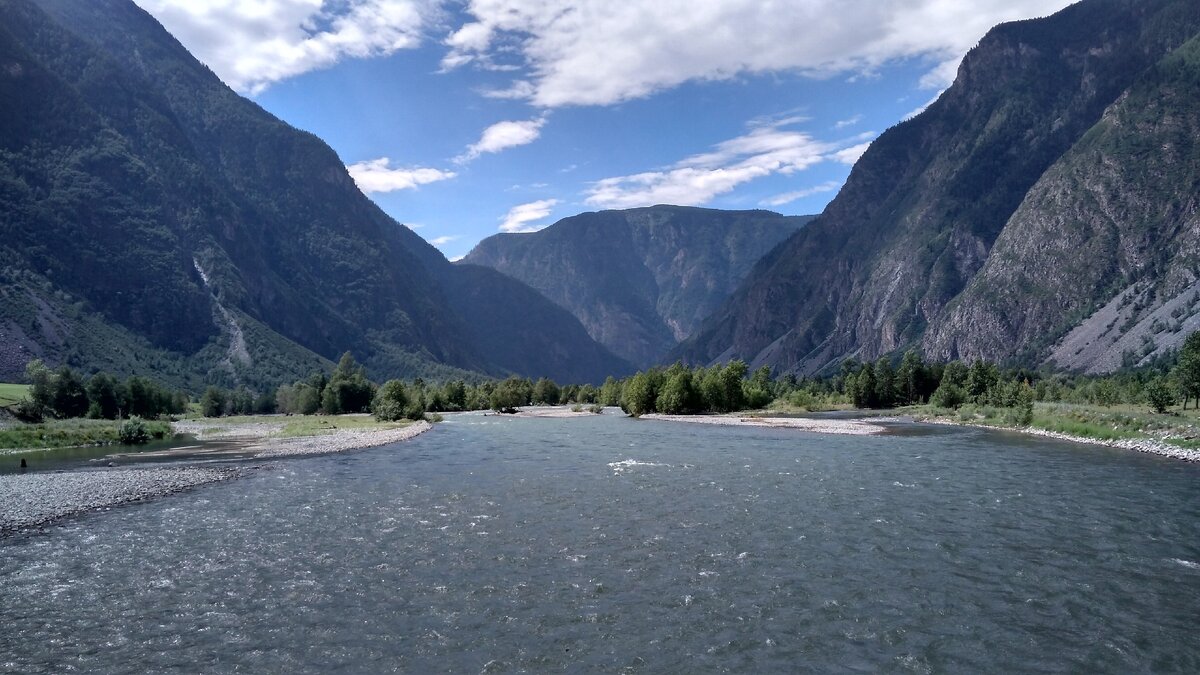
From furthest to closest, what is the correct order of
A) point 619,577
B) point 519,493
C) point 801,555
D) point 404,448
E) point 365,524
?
point 404,448 → point 519,493 → point 365,524 → point 801,555 → point 619,577

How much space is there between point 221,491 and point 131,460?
2612cm

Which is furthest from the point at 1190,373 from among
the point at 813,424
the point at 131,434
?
the point at 131,434

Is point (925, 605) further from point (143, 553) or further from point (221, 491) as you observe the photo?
point (221, 491)

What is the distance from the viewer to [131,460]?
202ft

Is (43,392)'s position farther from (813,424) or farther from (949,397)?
(949,397)

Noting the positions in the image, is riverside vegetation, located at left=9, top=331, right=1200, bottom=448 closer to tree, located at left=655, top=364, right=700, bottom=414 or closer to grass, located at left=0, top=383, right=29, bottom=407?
tree, located at left=655, top=364, right=700, bottom=414

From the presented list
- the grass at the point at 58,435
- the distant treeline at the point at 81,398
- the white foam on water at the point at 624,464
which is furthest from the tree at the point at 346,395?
the white foam on water at the point at 624,464

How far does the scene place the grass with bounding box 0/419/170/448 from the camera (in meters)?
74.4

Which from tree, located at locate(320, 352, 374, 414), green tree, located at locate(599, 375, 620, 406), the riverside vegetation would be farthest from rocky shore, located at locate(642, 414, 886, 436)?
tree, located at locate(320, 352, 374, 414)

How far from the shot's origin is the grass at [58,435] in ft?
244

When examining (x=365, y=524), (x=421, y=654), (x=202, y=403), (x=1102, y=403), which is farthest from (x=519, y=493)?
(x=202, y=403)

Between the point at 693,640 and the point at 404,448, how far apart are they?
185 ft

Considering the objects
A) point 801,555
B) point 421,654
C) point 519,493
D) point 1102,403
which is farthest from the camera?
point 1102,403

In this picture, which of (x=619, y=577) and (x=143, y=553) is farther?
(x=143, y=553)
